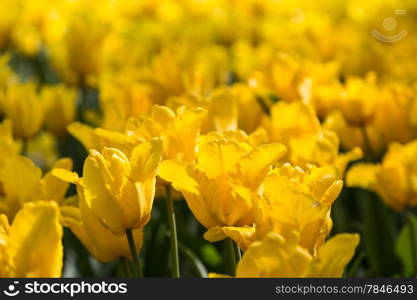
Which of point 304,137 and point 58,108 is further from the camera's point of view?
point 58,108

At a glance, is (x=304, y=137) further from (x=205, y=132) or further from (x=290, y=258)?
(x=290, y=258)

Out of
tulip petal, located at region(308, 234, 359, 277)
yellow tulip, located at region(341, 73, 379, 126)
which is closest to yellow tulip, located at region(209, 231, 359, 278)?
tulip petal, located at region(308, 234, 359, 277)

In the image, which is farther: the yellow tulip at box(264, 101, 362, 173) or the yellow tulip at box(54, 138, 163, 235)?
the yellow tulip at box(264, 101, 362, 173)

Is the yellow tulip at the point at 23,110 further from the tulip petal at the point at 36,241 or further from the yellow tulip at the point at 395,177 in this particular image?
the tulip petal at the point at 36,241

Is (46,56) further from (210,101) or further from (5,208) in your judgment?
(5,208)

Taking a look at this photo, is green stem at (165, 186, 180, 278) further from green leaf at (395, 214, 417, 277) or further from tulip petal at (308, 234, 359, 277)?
green leaf at (395, 214, 417, 277)

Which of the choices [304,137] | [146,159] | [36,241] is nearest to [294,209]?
[146,159]

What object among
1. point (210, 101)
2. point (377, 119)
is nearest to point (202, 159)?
point (210, 101)
